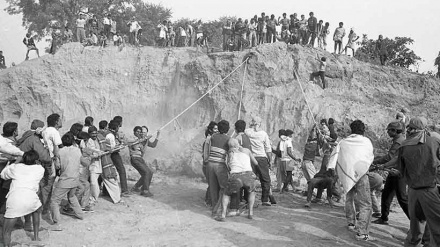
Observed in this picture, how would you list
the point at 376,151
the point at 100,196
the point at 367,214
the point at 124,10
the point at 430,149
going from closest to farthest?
the point at 430,149 → the point at 367,214 → the point at 100,196 → the point at 376,151 → the point at 124,10

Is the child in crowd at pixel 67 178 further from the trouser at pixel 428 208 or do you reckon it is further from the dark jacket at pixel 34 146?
the trouser at pixel 428 208

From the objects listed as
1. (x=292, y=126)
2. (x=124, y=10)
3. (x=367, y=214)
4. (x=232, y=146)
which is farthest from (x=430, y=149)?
(x=124, y=10)

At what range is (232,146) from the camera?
732 cm

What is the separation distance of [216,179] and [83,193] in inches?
107

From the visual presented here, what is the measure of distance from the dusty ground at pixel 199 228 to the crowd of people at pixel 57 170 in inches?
12.7

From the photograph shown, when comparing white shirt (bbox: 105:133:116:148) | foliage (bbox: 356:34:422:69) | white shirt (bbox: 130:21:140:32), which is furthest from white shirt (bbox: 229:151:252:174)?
foliage (bbox: 356:34:422:69)

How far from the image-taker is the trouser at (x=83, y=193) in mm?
7613

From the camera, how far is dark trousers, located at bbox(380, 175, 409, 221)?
263 inches

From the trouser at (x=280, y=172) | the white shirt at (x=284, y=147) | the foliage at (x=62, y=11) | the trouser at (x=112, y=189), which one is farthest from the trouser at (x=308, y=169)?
the foliage at (x=62, y=11)

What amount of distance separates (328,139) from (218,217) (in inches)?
129

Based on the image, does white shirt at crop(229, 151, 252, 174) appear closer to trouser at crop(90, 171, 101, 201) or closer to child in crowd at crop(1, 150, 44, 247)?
trouser at crop(90, 171, 101, 201)

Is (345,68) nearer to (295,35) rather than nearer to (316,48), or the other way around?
(316,48)

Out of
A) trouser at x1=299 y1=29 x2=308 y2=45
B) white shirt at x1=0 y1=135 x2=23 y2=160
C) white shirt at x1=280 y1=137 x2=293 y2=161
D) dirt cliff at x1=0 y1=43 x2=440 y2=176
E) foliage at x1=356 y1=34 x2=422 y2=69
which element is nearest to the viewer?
white shirt at x1=0 y1=135 x2=23 y2=160

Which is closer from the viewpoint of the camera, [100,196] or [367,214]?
[367,214]
